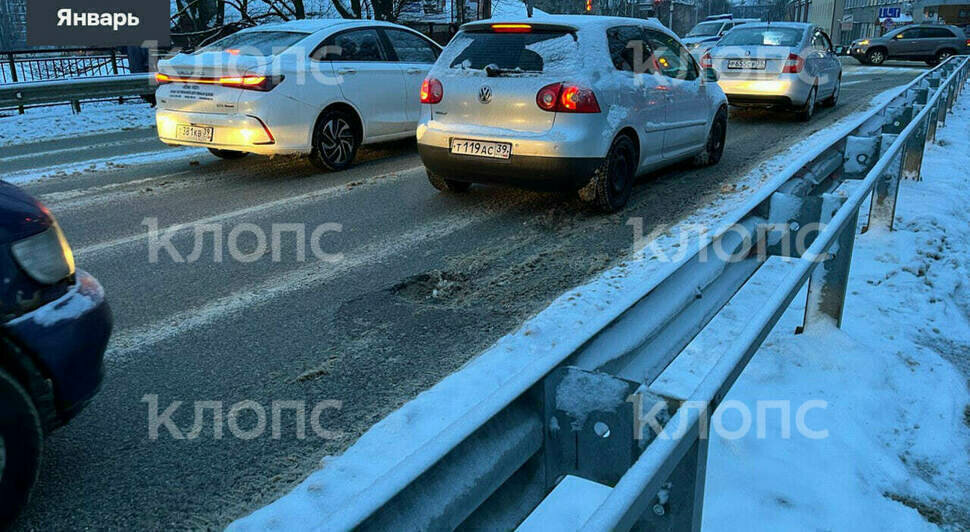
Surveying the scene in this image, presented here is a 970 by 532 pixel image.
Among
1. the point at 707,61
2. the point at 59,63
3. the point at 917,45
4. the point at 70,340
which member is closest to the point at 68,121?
the point at 59,63

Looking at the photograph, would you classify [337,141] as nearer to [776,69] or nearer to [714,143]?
[714,143]

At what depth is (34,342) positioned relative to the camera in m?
2.45

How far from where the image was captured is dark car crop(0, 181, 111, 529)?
2371 millimetres

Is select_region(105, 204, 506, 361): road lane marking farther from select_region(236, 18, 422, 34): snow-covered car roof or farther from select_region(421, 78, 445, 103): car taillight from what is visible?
select_region(236, 18, 422, 34): snow-covered car roof

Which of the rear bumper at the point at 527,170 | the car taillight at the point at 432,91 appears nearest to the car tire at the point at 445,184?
the rear bumper at the point at 527,170

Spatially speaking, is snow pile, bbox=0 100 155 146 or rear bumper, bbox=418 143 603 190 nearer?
rear bumper, bbox=418 143 603 190

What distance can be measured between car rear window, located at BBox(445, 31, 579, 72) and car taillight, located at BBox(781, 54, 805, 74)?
7.56 metres

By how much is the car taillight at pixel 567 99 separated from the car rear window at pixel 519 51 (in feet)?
0.68

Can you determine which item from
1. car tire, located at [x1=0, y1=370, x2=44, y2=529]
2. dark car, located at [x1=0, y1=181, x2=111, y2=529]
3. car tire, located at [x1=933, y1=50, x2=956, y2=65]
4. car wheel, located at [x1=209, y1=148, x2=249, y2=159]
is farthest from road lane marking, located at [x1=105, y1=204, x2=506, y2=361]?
car tire, located at [x1=933, y1=50, x2=956, y2=65]

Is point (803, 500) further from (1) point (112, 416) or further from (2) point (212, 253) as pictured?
(2) point (212, 253)

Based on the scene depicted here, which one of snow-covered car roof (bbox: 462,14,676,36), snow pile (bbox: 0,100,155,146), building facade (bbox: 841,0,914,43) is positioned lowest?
snow pile (bbox: 0,100,155,146)

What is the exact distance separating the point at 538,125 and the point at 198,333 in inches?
127

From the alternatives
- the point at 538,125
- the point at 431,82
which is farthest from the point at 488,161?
the point at 431,82

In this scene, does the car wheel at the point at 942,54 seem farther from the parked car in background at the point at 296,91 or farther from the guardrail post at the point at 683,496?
the guardrail post at the point at 683,496
